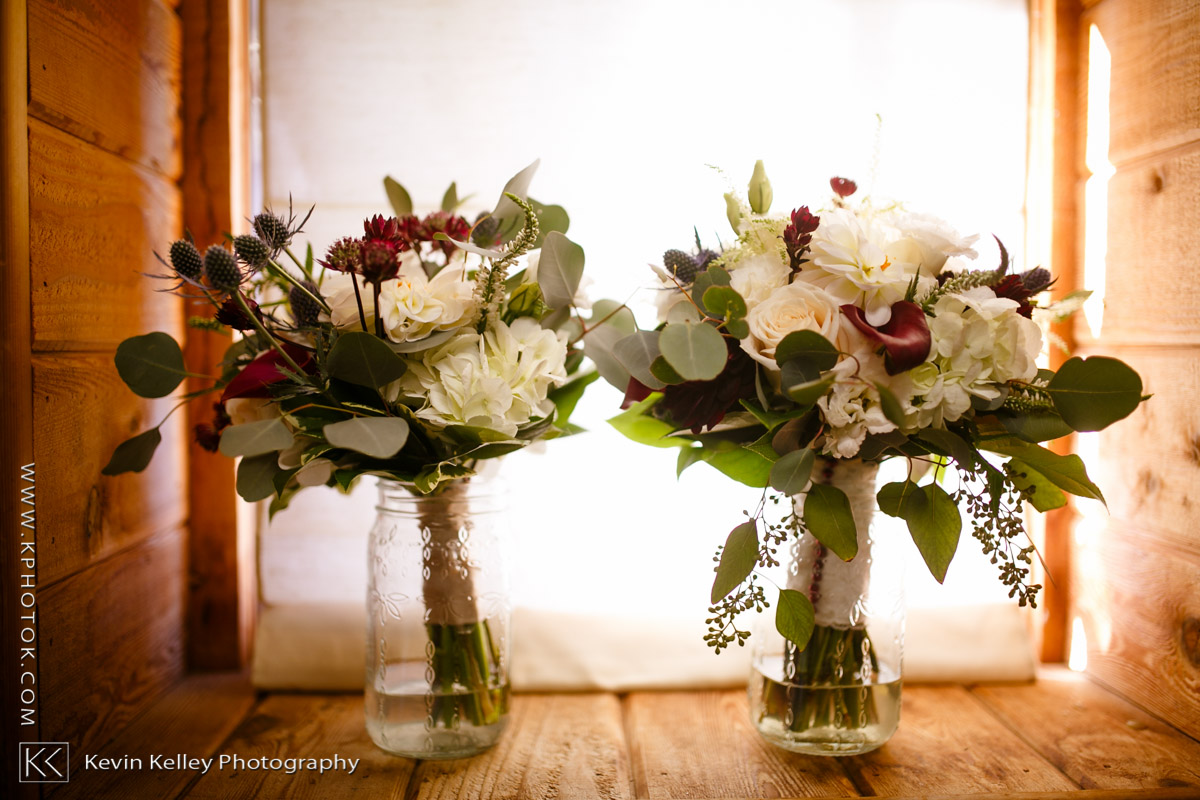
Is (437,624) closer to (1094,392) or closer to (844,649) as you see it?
(844,649)

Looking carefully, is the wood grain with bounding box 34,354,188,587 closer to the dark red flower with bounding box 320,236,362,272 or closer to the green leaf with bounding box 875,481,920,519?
the dark red flower with bounding box 320,236,362,272

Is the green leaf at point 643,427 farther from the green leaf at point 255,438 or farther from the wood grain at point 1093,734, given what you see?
the wood grain at point 1093,734

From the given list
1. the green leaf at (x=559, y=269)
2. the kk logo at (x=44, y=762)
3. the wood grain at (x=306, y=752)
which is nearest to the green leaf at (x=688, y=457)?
the green leaf at (x=559, y=269)

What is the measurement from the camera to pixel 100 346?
0.89 metres

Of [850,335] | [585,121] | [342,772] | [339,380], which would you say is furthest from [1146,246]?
[342,772]

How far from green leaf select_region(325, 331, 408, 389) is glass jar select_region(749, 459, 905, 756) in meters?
0.44

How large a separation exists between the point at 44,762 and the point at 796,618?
29.1 inches

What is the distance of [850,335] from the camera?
73cm

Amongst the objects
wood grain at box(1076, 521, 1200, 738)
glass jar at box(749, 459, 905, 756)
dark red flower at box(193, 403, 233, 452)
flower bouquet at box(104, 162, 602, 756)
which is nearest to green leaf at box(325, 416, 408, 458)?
flower bouquet at box(104, 162, 602, 756)

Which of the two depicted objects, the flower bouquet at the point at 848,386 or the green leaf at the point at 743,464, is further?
the green leaf at the point at 743,464

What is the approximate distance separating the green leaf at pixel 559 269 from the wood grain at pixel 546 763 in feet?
1.65

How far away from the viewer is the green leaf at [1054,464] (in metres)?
0.77

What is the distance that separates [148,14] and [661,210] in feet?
2.23

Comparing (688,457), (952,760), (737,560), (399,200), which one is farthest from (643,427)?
(952,760)
